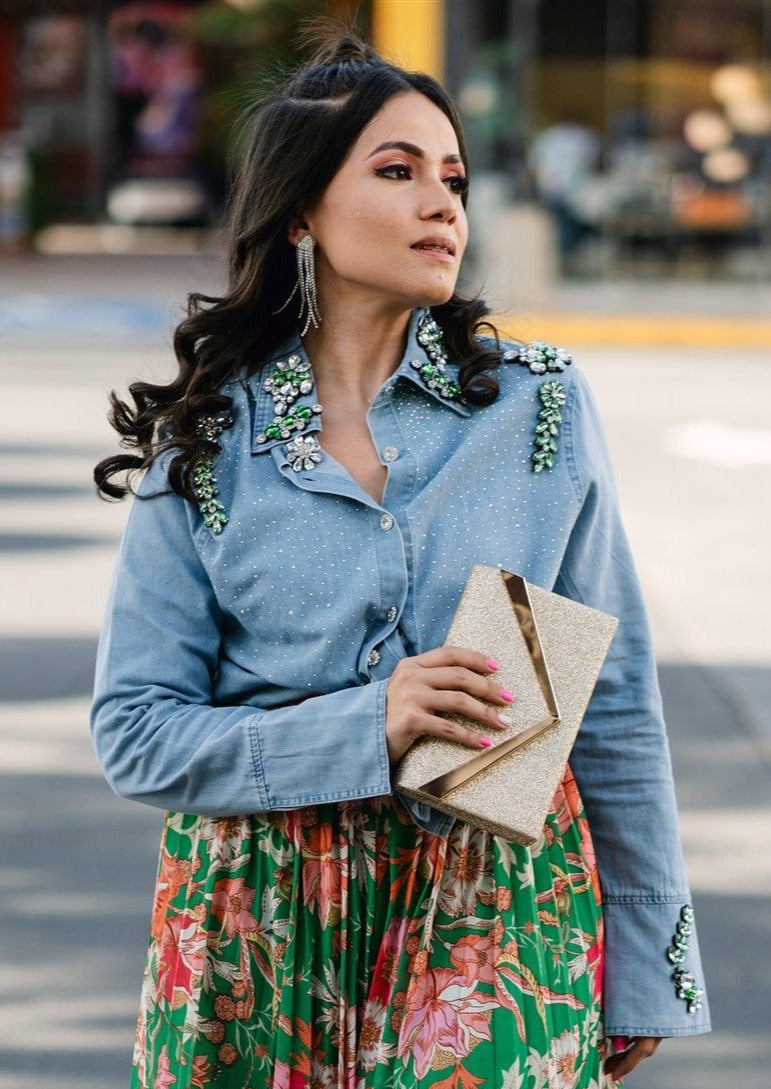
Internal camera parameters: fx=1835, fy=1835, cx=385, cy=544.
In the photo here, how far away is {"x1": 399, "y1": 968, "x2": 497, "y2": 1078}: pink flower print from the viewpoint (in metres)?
2.07

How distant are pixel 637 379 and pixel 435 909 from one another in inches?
525

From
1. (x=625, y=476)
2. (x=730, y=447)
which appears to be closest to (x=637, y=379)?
(x=730, y=447)

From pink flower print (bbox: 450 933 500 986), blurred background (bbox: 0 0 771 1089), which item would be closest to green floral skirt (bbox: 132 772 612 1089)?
pink flower print (bbox: 450 933 500 986)

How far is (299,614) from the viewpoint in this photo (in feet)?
7.00

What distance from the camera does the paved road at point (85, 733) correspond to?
420 cm

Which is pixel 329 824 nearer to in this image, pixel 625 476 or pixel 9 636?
pixel 9 636

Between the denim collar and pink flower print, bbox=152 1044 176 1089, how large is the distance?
73cm

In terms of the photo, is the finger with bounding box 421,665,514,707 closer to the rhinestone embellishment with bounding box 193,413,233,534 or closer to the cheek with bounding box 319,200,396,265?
the rhinestone embellishment with bounding box 193,413,233,534

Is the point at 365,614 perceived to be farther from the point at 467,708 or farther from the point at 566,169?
the point at 566,169

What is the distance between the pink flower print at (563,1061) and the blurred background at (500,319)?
101 centimetres

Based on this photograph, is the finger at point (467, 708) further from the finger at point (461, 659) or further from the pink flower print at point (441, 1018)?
the pink flower print at point (441, 1018)

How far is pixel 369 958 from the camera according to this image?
214 centimetres

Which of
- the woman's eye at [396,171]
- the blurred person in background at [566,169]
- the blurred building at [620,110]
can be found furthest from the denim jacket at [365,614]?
the blurred person in background at [566,169]

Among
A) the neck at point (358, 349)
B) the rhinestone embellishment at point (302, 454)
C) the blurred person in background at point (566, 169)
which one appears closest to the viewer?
the rhinestone embellishment at point (302, 454)
